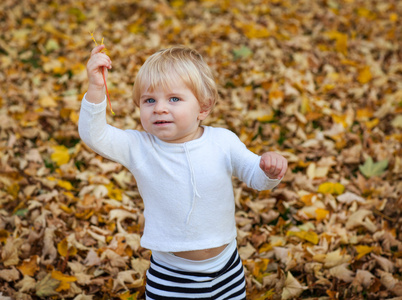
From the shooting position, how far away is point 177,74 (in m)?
1.70

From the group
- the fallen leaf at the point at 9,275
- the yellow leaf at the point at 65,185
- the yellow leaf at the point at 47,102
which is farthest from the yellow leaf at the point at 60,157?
the fallen leaf at the point at 9,275

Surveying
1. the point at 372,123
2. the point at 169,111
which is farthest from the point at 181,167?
the point at 372,123

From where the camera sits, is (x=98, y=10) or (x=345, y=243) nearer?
(x=345, y=243)

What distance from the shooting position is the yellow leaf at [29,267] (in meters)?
2.41

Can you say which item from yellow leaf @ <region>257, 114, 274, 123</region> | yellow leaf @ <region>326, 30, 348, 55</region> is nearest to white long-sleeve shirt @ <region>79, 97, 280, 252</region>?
yellow leaf @ <region>257, 114, 274, 123</region>

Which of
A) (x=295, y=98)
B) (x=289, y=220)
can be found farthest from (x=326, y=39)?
(x=289, y=220)

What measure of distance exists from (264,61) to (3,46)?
303cm

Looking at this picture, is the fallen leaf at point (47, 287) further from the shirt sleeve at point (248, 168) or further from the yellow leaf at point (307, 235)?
the yellow leaf at point (307, 235)

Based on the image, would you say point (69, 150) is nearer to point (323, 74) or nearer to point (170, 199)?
point (170, 199)

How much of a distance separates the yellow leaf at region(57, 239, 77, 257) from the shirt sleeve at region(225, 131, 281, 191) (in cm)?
128

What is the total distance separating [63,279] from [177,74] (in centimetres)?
139

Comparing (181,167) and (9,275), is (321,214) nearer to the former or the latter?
(181,167)

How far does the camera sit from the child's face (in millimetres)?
1679

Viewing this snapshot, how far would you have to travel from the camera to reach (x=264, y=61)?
15.4 ft
